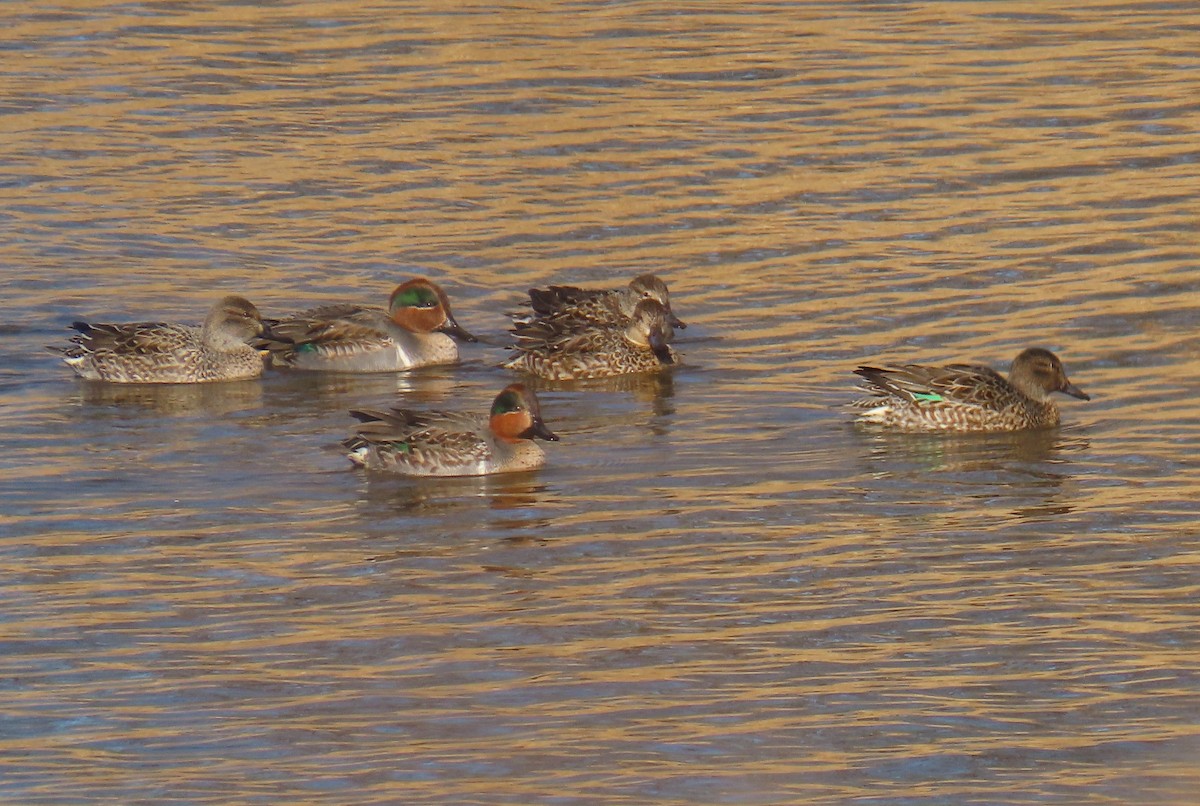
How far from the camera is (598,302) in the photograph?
15633mm

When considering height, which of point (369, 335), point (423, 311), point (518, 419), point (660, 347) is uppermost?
point (423, 311)

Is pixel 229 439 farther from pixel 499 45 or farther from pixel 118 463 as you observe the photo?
pixel 499 45

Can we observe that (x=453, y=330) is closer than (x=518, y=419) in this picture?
No

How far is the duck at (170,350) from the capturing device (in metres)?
14.8

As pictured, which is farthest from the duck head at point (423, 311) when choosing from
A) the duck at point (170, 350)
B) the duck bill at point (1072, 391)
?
the duck bill at point (1072, 391)

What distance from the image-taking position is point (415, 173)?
20094 millimetres

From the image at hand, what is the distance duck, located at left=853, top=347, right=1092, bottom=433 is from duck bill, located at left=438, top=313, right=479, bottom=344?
3.20 metres

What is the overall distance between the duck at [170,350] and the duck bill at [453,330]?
1.15 m

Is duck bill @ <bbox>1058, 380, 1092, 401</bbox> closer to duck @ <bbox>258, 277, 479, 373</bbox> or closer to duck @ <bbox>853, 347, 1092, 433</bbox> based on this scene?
duck @ <bbox>853, 347, 1092, 433</bbox>

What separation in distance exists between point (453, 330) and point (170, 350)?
185 centimetres

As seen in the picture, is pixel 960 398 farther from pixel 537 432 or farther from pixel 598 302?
pixel 598 302

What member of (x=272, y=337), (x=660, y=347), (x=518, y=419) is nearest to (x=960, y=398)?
(x=660, y=347)

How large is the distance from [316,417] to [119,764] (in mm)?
5908

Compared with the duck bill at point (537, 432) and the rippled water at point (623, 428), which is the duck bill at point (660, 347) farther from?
the duck bill at point (537, 432)
